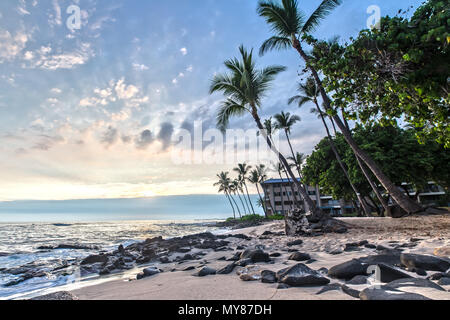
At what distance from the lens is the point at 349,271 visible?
10.4 ft

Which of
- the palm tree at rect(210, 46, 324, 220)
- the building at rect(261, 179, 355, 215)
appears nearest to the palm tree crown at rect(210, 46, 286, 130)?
the palm tree at rect(210, 46, 324, 220)

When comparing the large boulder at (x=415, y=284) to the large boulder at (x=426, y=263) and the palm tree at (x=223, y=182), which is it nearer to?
the large boulder at (x=426, y=263)

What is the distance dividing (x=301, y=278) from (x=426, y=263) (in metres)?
1.92

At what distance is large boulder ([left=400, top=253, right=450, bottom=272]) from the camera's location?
3.12 metres

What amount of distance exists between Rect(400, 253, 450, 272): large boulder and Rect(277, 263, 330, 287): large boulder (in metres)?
1.45

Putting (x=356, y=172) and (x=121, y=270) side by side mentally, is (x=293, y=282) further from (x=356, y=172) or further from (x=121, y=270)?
(x=356, y=172)

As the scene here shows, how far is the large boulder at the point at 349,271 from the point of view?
3.13 metres

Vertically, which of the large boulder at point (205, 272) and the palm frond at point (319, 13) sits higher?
the palm frond at point (319, 13)

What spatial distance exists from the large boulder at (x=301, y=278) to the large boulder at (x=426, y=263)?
145cm

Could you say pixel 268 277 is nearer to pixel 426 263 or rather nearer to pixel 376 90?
pixel 426 263

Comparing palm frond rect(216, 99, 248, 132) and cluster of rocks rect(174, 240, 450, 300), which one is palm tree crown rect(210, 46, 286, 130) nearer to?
palm frond rect(216, 99, 248, 132)

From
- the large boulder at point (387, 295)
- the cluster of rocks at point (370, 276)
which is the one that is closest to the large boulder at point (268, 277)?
the cluster of rocks at point (370, 276)
